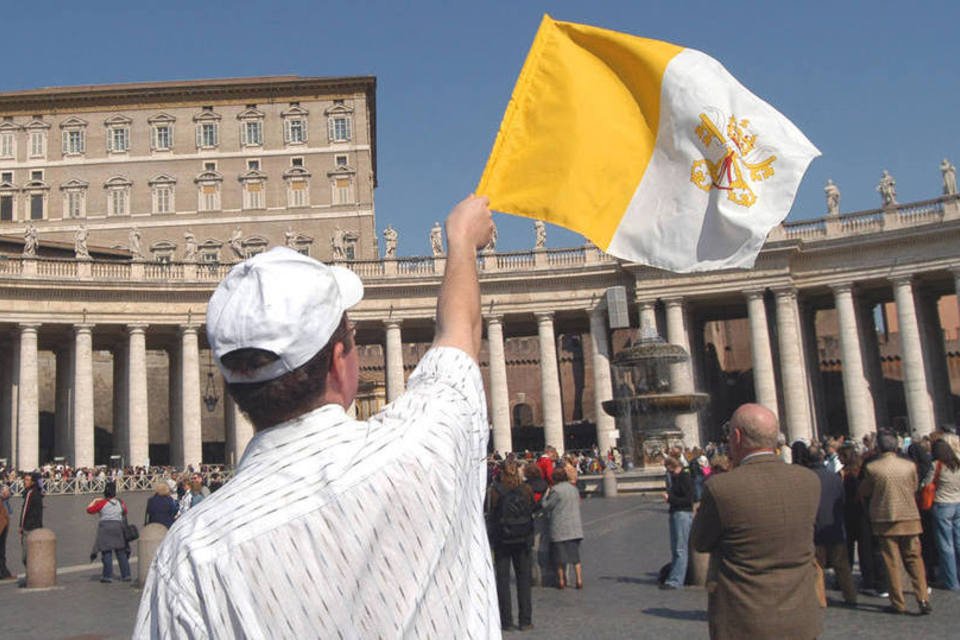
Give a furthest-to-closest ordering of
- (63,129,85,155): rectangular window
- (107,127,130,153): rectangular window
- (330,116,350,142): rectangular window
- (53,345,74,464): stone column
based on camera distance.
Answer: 1. (330,116,350,142): rectangular window
2. (107,127,130,153): rectangular window
3. (63,129,85,155): rectangular window
4. (53,345,74,464): stone column

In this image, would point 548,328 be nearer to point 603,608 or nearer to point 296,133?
point 296,133

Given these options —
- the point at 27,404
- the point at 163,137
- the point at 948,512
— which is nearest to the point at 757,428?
the point at 948,512

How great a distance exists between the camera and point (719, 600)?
220 inches

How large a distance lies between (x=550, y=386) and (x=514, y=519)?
36.7 meters

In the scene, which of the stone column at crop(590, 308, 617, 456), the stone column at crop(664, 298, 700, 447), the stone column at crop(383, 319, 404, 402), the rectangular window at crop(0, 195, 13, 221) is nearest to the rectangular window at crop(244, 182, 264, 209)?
the rectangular window at crop(0, 195, 13, 221)

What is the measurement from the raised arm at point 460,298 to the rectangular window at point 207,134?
71296 millimetres

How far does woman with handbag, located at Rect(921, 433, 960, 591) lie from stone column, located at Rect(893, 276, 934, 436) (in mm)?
34033

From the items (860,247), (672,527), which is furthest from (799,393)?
(672,527)

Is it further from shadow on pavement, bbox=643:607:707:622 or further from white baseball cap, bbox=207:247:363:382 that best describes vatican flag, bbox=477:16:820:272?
shadow on pavement, bbox=643:607:707:622

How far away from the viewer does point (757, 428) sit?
5891 mm

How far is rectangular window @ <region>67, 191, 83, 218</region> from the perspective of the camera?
68.8m

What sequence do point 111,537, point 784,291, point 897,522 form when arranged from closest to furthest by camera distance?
point 897,522 < point 111,537 < point 784,291

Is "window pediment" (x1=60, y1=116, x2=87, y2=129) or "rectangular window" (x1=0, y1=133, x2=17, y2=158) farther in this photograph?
"window pediment" (x1=60, y1=116, x2=87, y2=129)

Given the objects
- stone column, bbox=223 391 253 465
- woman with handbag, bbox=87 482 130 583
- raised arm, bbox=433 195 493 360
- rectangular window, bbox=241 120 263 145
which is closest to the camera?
raised arm, bbox=433 195 493 360
